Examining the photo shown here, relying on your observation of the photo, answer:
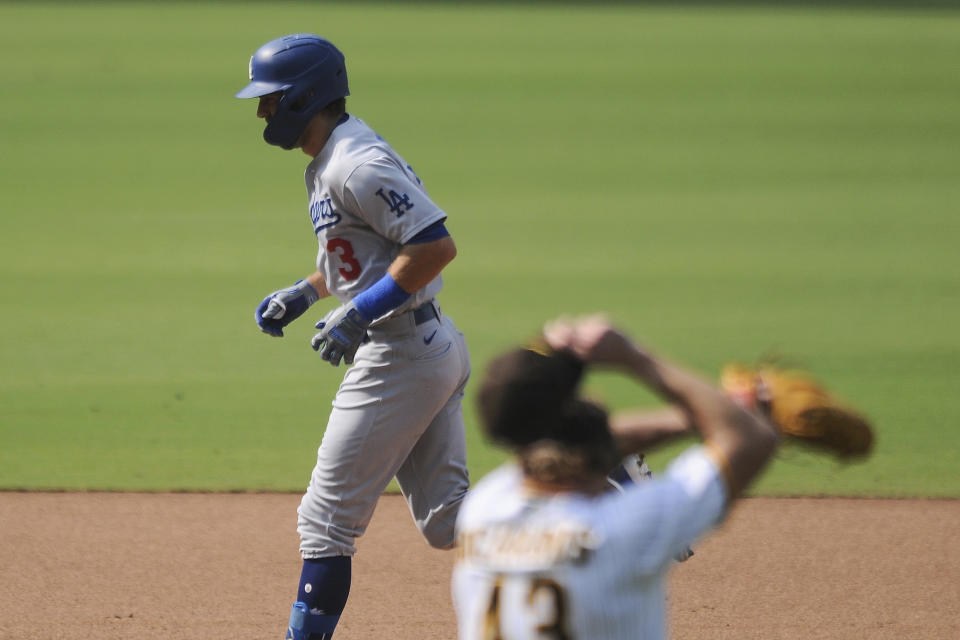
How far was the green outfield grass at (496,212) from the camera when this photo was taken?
7594mm

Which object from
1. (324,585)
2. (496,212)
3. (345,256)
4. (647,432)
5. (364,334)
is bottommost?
(496,212)

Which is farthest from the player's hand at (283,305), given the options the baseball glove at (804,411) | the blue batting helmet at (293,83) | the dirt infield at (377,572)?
the baseball glove at (804,411)

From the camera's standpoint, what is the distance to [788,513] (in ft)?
20.1

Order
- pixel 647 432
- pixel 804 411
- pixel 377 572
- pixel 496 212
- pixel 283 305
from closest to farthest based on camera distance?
pixel 804 411, pixel 647 432, pixel 283 305, pixel 377 572, pixel 496 212

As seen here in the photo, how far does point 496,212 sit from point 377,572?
9119mm

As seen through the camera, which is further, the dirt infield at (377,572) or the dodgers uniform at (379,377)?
the dirt infield at (377,572)

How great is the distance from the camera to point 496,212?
46.5ft

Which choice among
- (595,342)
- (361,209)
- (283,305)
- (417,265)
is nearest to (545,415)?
(595,342)

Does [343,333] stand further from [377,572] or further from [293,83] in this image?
[377,572]

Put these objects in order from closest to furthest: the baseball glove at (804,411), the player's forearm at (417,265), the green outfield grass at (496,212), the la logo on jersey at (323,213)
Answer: the baseball glove at (804,411) → the player's forearm at (417,265) → the la logo on jersey at (323,213) → the green outfield grass at (496,212)

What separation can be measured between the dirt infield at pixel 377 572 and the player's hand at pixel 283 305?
3.67 ft

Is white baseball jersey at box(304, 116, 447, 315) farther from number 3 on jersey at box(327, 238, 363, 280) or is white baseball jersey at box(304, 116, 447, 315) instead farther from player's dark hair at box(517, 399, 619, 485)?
player's dark hair at box(517, 399, 619, 485)

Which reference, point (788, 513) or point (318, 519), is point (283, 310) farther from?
point (788, 513)

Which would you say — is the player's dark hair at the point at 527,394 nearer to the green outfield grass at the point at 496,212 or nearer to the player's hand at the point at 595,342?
the player's hand at the point at 595,342
